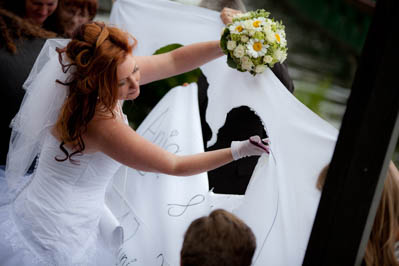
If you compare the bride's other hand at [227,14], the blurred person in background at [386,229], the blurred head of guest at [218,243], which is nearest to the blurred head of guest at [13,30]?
the bride's other hand at [227,14]

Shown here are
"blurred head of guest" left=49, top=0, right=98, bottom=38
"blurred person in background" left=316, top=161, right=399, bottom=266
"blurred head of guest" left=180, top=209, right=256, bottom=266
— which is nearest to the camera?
"blurred head of guest" left=180, top=209, right=256, bottom=266

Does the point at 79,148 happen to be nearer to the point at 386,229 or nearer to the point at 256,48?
the point at 256,48

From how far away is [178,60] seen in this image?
2.31 meters

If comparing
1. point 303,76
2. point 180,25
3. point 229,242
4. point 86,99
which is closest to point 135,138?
point 86,99

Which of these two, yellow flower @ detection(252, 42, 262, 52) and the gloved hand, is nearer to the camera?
the gloved hand

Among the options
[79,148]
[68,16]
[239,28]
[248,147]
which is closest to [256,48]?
[239,28]

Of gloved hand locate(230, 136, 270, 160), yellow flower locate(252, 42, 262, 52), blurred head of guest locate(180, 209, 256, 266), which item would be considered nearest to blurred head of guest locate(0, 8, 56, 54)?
yellow flower locate(252, 42, 262, 52)

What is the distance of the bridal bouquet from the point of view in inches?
76.0

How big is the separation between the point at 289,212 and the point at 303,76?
26.9 ft

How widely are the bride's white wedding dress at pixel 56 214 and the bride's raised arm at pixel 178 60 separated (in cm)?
49

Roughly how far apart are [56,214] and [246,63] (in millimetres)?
1022

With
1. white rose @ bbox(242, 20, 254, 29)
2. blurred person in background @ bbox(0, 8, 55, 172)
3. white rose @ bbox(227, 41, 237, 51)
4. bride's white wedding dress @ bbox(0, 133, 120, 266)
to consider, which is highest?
white rose @ bbox(242, 20, 254, 29)

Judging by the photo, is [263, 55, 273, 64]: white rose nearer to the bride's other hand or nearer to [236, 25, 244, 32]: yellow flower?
[236, 25, 244, 32]: yellow flower

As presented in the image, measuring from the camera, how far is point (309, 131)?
1710 millimetres
